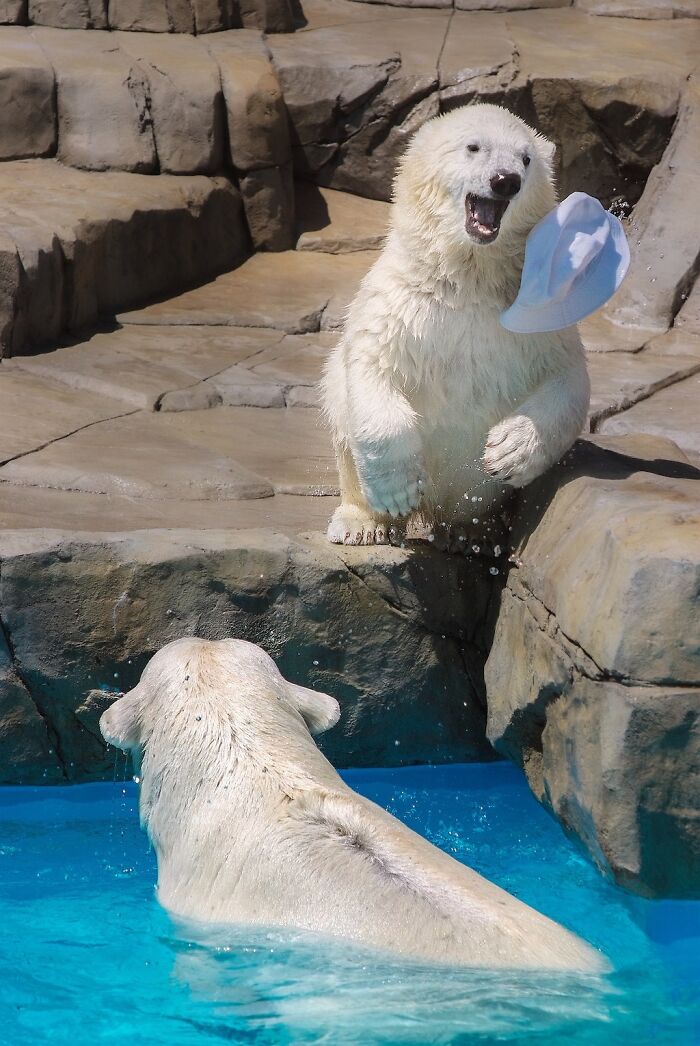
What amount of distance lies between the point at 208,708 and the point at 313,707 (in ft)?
1.22

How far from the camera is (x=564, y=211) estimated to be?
4.60 meters

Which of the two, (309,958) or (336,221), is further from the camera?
(336,221)

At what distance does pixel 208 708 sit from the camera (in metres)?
3.83

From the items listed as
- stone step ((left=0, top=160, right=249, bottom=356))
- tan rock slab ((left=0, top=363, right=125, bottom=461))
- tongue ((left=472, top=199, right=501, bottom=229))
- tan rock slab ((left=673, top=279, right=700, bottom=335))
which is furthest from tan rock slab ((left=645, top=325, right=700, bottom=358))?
tongue ((left=472, top=199, right=501, bottom=229))

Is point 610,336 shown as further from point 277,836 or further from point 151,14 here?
point 277,836

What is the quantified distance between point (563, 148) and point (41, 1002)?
7.90 meters

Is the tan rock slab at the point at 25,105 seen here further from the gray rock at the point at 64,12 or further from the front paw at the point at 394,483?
the front paw at the point at 394,483

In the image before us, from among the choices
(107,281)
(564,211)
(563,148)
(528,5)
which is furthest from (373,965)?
(528,5)

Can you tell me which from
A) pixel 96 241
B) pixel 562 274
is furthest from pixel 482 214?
pixel 96 241

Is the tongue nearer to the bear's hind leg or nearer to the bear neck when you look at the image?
the bear's hind leg

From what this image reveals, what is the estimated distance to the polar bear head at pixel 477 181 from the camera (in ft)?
15.0

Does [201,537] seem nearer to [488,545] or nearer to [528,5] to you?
[488,545]

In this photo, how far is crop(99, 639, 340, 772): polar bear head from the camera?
3787mm

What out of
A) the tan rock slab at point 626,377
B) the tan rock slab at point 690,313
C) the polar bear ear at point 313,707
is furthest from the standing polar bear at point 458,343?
the tan rock slab at point 690,313
